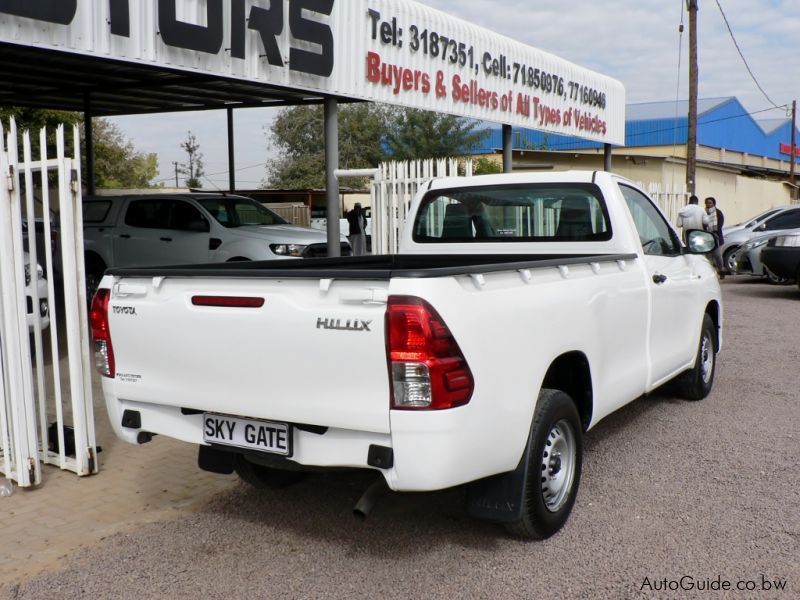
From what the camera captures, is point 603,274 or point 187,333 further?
point 603,274

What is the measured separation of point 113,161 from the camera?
45781 mm

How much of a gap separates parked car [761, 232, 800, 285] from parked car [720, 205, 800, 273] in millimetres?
2701

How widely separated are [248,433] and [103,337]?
3.18 feet

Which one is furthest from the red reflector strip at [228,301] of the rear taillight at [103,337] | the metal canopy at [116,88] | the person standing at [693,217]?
the person standing at [693,217]

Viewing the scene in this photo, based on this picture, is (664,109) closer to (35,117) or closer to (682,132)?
(682,132)

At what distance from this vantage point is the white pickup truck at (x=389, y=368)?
10.1ft

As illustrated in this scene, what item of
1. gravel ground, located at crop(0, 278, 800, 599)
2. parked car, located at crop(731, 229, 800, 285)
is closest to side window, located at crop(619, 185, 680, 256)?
gravel ground, located at crop(0, 278, 800, 599)

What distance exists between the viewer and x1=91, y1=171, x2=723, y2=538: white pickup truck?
10.1 feet

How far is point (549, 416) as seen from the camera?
3717 mm

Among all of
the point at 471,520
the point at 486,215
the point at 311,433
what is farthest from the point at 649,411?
the point at 311,433

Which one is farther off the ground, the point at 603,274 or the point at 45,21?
the point at 45,21

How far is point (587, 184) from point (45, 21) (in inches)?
202

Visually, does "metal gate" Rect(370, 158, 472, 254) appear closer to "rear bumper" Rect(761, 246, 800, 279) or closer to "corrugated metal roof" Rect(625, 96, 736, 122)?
"rear bumper" Rect(761, 246, 800, 279)

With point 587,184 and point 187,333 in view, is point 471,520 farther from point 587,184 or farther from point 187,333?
point 587,184
